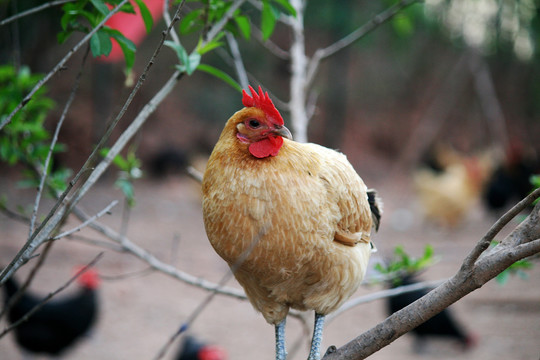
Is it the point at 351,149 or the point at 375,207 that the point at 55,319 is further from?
the point at 351,149

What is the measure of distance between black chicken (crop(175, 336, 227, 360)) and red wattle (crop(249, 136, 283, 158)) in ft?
9.30

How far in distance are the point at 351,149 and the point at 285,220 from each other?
1420 centimetres

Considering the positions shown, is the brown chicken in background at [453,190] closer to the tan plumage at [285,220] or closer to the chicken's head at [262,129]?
the tan plumage at [285,220]

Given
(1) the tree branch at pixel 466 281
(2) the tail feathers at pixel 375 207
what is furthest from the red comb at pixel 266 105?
(2) the tail feathers at pixel 375 207

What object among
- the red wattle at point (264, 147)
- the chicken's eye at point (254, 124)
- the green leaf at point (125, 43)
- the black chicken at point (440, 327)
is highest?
the black chicken at point (440, 327)

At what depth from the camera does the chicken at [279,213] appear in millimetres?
1492

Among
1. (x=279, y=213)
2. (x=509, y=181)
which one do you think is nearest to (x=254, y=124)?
(x=279, y=213)

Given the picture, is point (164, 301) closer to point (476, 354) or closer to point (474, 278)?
point (476, 354)

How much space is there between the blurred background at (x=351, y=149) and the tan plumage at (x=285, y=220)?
41 cm

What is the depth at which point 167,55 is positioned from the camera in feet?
46.7

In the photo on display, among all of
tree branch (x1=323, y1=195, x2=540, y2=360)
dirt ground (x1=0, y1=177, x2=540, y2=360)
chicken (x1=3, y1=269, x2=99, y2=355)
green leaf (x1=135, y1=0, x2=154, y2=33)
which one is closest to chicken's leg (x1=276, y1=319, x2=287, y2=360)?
tree branch (x1=323, y1=195, x2=540, y2=360)

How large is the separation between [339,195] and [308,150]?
0.61 feet

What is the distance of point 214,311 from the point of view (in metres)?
6.15

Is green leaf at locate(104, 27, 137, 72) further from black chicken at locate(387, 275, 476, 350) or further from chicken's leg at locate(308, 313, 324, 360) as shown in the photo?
black chicken at locate(387, 275, 476, 350)
